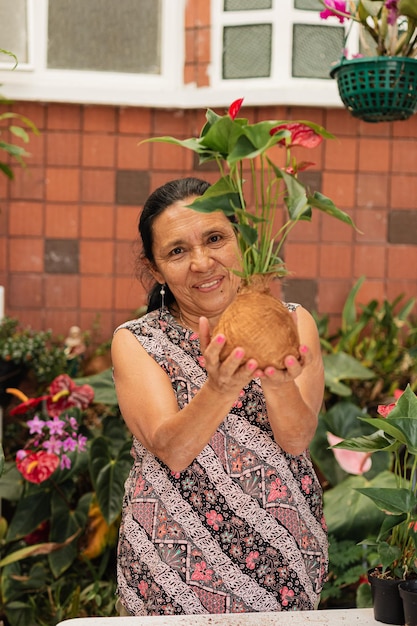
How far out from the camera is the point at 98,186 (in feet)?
12.8

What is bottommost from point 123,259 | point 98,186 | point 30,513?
point 30,513

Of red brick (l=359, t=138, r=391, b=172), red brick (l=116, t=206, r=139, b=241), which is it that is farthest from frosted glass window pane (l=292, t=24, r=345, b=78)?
red brick (l=116, t=206, r=139, b=241)

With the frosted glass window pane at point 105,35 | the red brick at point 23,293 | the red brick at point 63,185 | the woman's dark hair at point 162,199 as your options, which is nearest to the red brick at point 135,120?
the frosted glass window pane at point 105,35

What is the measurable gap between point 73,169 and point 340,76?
1.71m

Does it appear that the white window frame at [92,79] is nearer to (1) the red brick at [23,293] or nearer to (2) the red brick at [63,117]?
(2) the red brick at [63,117]

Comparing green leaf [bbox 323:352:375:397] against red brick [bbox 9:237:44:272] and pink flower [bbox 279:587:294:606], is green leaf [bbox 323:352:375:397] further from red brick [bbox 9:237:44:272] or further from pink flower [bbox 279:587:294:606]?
pink flower [bbox 279:587:294:606]

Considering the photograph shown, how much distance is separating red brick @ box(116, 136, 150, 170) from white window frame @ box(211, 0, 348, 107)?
0.46 meters

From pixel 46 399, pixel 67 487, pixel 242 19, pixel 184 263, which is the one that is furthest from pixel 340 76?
pixel 67 487

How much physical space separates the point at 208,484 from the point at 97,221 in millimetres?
2236

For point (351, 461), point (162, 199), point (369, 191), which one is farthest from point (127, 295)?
point (162, 199)

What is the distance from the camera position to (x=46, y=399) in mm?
3336

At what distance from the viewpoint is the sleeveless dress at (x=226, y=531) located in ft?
6.14

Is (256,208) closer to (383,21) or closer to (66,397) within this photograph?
(383,21)

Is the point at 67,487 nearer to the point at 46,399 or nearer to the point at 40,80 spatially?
the point at 46,399
